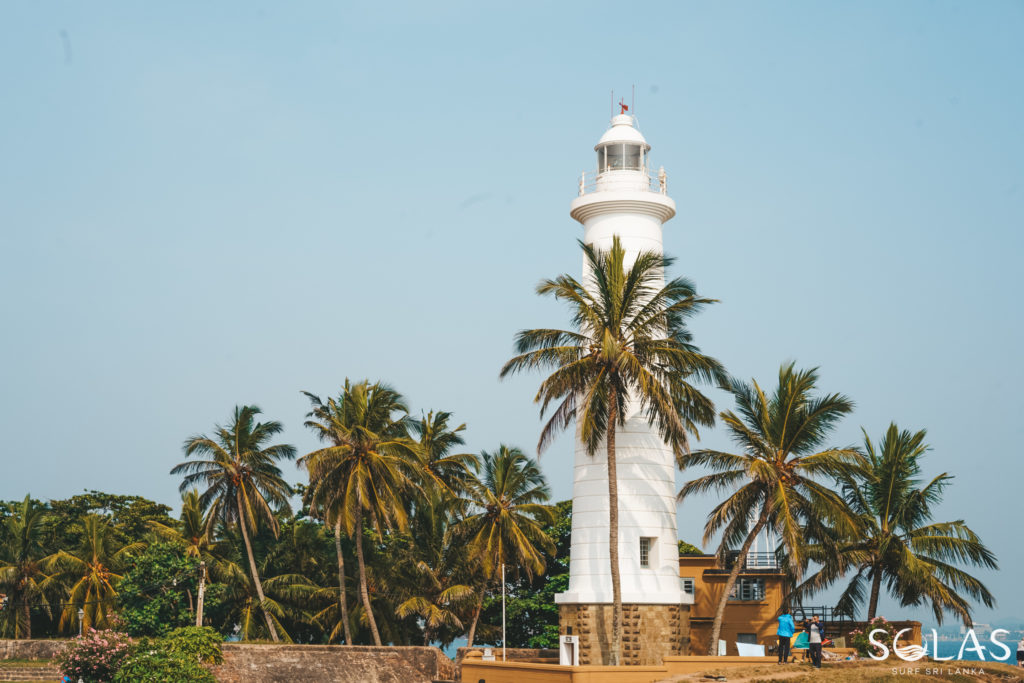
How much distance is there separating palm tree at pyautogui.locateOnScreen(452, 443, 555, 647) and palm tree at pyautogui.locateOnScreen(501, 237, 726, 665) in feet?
27.4

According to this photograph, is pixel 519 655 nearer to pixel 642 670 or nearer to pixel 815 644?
pixel 642 670

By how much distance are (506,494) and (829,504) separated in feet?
43.8

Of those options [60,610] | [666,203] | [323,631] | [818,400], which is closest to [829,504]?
[818,400]

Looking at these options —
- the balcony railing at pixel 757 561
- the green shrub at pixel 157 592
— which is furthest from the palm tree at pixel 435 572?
the balcony railing at pixel 757 561

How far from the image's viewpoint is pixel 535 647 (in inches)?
1793

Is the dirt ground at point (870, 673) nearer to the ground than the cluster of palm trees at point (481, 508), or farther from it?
nearer to the ground

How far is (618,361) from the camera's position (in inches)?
1291

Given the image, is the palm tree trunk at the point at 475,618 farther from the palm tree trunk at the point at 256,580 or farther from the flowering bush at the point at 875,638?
the flowering bush at the point at 875,638

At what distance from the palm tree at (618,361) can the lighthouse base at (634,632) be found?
1.08 metres

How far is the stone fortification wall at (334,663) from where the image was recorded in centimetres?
3712

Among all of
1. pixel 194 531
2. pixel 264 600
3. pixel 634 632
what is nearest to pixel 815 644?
pixel 634 632

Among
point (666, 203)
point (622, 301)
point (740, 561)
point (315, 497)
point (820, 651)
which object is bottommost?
point (820, 651)

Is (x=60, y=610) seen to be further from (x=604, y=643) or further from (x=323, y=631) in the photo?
(x=604, y=643)

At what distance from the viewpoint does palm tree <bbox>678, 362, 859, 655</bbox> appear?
33531 mm
